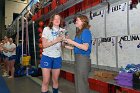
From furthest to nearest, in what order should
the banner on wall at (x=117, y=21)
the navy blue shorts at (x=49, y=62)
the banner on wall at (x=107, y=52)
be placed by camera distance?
the banner on wall at (x=107, y=52), the banner on wall at (x=117, y=21), the navy blue shorts at (x=49, y=62)

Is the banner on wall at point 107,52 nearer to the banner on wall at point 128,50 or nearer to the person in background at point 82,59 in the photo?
the banner on wall at point 128,50

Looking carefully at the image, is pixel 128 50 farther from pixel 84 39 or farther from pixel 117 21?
pixel 84 39

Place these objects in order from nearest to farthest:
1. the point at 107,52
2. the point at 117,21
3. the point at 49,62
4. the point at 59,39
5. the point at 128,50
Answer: the point at 59,39, the point at 49,62, the point at 128,50, the point at 117,21, the point at 107,52

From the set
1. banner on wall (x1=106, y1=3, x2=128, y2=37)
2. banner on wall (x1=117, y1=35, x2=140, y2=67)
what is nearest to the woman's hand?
banner on wall (x1=117, y1=35, x2=140, y2=67)

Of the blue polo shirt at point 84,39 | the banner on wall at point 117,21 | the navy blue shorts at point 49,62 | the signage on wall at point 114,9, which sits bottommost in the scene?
the navy blue shorts at point 49,62

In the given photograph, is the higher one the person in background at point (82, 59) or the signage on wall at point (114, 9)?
the signage on wall at point (114, 9)

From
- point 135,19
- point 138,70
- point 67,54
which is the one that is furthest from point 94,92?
point 67,54

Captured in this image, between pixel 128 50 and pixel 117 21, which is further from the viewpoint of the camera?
pixel 117 21

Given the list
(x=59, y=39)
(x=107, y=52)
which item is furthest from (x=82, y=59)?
(x=107, y=52)

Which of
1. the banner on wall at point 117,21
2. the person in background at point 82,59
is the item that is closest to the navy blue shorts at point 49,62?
the person in background at point 82,59

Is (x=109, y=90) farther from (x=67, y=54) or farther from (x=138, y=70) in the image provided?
(x=67, y=54)

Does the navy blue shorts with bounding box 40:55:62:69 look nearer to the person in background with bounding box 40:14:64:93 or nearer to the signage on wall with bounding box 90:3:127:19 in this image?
the person in background with bounding box 40:14:64:93

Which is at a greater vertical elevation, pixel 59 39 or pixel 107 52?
pixel 59 39

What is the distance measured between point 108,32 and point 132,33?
840mm
